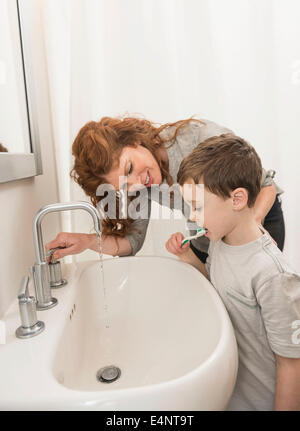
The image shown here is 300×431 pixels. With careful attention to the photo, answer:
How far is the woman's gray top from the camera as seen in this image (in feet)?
2.49

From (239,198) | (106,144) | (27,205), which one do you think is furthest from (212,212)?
(27,205)

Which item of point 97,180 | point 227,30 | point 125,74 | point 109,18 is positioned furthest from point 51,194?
point 227,30

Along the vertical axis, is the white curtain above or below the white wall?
above

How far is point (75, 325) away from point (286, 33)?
1077 mm

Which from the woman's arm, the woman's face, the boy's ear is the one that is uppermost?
the woman's face

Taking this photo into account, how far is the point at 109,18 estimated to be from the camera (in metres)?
0.88

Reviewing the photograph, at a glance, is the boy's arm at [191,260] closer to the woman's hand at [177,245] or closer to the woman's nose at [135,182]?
the woman's hand at [177,245]

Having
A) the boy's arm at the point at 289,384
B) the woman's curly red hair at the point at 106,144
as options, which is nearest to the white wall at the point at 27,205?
the woman's curly red hair at the point at 106,144

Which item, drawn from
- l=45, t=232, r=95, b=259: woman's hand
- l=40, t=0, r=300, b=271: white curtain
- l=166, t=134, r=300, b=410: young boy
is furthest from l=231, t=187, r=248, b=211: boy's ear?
l=40, t=0, r=300, b=271: white curtain

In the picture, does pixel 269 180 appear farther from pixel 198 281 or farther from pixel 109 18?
pixel 109 18

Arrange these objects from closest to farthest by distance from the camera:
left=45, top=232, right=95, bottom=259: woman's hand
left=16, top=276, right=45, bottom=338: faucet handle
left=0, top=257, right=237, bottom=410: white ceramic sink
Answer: left=0, top=257, right=237, bottom=410: white ceramic sink < left=16, top=276, right=45, bottom=338: faucet handle < left=45, top=232, right=95, bottom=259: woman's hand

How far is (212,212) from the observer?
1.89ft

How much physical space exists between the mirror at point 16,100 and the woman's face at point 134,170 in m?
0.21

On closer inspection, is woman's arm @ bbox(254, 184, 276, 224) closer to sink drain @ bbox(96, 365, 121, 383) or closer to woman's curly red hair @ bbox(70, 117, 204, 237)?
woman's curly red hair @ bbox(70, 117, 204, 237)
